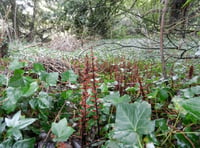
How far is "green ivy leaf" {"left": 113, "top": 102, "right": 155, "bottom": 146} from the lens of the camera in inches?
13.0

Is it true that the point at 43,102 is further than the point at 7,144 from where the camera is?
Yes

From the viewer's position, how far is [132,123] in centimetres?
34

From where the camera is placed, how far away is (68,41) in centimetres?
399

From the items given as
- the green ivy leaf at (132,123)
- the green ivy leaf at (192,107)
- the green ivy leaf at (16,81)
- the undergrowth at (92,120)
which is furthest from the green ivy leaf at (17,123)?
the green ivy leaf at (192,107)

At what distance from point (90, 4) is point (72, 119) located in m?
3.99

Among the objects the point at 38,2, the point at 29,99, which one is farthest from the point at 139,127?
the point at 38,2

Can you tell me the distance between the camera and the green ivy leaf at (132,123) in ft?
1.09

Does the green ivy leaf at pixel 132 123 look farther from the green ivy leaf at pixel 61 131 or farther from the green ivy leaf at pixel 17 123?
the green ivy leaf at pixel 17 123

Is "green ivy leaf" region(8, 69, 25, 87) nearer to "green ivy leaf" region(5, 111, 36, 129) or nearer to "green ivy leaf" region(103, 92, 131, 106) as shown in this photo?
"green ivy leaf" region(5, 111, 36, 129)

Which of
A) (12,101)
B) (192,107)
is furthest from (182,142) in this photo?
(12,101)

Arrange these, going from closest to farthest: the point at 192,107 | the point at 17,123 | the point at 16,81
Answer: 1. the point at 192,107
2. the point at 17,123
3. the point at 16,81

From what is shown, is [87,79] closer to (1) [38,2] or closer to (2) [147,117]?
(2) [147,117]

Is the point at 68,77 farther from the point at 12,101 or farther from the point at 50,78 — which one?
the point at 12,101

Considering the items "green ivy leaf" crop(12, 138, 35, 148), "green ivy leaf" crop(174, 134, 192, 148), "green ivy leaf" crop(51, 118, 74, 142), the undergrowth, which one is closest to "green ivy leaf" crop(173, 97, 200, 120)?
the undergrowth
